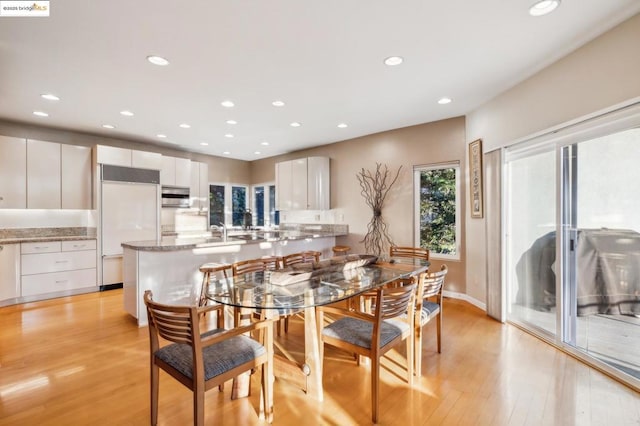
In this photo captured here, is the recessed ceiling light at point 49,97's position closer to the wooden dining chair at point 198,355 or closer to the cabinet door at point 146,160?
the cabinet door at point 146,160

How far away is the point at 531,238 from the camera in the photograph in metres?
3.12

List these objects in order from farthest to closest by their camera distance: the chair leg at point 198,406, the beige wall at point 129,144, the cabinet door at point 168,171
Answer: the cabinet door at point 168,171 → the beige wall at point 129,144 → the chair leg at point 198,406

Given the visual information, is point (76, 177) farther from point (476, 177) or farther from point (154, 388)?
point (476, 177)

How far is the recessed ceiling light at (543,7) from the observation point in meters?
1.86

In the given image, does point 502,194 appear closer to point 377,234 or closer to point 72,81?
point 377,234

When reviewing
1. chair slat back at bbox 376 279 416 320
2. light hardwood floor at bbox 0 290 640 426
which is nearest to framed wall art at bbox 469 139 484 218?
light hardwood floor at bbox 0 290 640 426

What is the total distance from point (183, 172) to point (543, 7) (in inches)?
220

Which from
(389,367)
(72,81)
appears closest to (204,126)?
(72,81)

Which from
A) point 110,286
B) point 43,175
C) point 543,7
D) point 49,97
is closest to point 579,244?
point 543,7

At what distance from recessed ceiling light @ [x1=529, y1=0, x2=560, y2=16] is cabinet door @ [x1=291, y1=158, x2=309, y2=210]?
13.4 feet

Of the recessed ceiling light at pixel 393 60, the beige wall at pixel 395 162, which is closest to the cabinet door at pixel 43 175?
the beige wall at pixel 395 162

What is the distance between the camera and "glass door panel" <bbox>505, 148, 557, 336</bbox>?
287 cm

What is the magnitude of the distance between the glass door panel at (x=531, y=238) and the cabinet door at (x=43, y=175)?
6.22m

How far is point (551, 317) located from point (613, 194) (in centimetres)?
130
